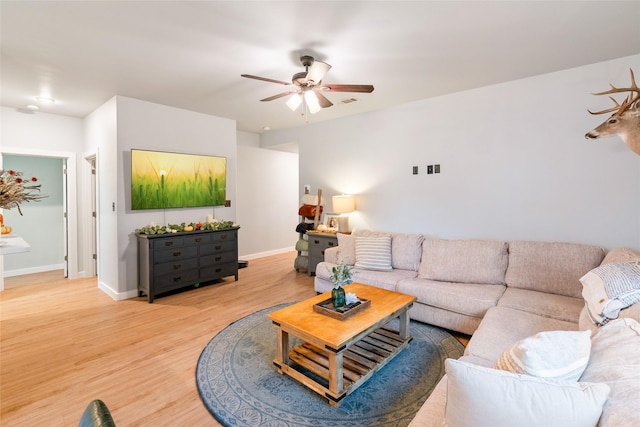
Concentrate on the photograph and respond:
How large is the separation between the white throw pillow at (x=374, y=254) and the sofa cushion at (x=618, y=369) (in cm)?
234

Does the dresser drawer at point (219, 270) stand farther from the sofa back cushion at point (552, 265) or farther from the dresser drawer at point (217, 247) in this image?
the sofa back cushion at point (552, 265)

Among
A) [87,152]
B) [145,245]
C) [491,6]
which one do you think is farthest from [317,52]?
[87,152]

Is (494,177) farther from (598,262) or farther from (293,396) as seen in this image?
(293,396)

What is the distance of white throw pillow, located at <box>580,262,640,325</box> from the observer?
169cm

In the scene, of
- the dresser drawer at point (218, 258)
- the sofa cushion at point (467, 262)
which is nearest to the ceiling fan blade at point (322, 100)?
the sofa cushion at point (467, 262)

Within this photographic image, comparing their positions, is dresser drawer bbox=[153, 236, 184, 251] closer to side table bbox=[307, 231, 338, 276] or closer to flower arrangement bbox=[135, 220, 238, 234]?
flower arrangement bbox=[135, 220, 238, 234]

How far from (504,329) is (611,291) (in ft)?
2.08

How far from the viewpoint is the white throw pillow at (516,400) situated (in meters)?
0.86

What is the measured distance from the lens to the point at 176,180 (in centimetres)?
432

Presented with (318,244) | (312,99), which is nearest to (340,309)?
(312,99)

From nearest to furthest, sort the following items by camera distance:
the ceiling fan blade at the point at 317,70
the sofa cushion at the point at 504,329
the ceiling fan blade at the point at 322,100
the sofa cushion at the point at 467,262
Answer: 1. the sofa cushion at the point at 504,329
2. the ceiling fan blade at the point at 317,70
3. the ceiling fan blade at the point at 322,100
4. the sofa cushion at the point at 467,262

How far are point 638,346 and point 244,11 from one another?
270 centimetres

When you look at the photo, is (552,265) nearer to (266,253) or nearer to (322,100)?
(322,100)

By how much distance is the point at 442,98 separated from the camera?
3.83m
